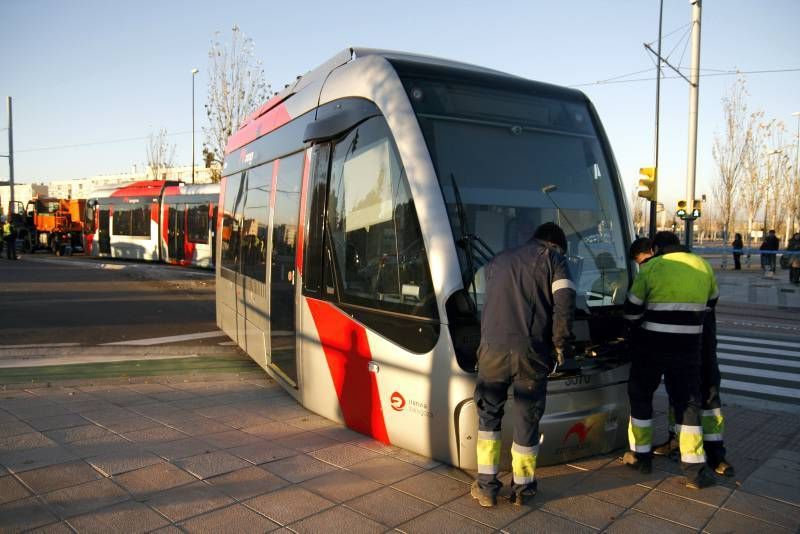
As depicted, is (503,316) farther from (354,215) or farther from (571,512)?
(354,215)

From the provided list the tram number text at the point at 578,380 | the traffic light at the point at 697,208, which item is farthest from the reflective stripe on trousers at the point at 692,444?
the traffic light at the point at 697,208

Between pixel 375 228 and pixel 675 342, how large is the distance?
2.41 m

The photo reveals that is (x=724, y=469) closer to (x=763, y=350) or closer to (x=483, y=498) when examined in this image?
(x=483, y=498)

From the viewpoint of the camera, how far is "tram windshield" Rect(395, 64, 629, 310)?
484cm

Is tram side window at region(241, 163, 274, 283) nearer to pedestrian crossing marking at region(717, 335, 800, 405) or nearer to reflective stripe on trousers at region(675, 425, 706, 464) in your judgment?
reflective stripe on trousers at region(675, 425, 706, 464)

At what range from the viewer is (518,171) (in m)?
5.14

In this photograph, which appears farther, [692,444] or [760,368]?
[760,368]

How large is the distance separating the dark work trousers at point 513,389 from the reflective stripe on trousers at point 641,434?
1128mm

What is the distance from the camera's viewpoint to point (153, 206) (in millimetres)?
28078

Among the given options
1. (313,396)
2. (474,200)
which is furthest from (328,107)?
(313,396)

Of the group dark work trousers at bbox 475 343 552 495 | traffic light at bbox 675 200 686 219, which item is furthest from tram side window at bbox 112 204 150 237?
dark work trousers at bbox 475 343 552 495

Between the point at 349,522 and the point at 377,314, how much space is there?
1.60m

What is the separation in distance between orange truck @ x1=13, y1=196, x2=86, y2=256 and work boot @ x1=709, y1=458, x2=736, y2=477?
3724 cm

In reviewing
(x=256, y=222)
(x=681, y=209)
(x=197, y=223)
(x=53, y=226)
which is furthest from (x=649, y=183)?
(x=53, y=226)
